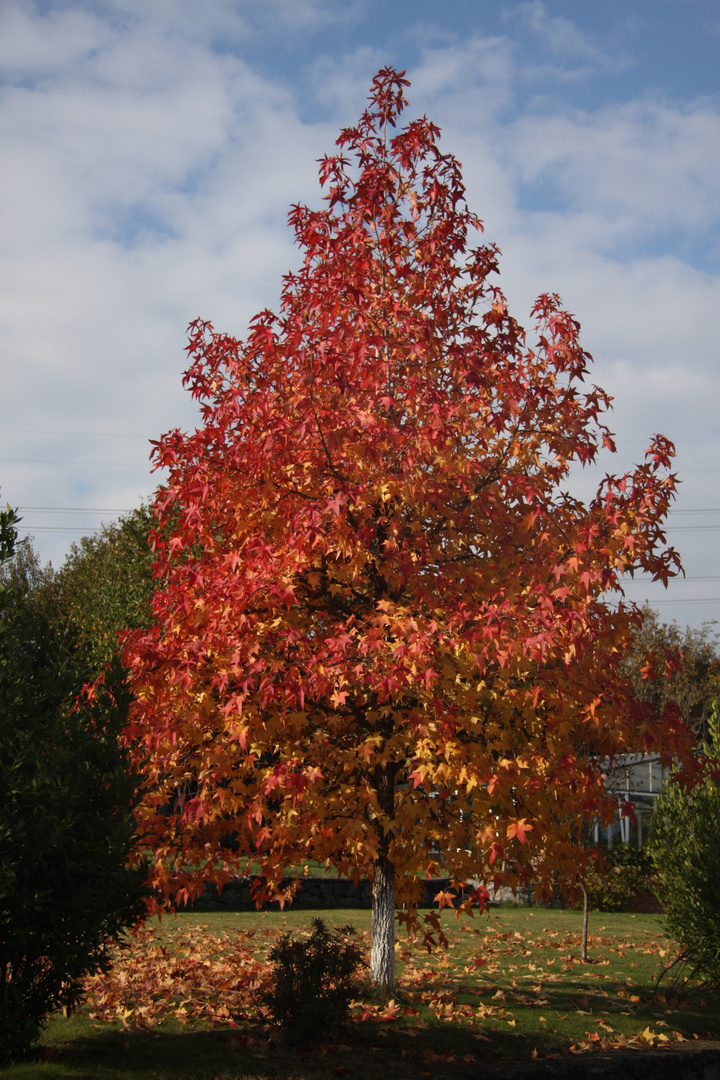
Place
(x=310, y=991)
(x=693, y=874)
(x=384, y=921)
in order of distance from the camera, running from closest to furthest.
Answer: (x=310, y=991) < (x=384, y=921) < (x=693, y=874)

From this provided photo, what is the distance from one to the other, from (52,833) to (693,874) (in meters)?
8.02

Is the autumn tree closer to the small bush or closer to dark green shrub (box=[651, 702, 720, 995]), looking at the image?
the small bush

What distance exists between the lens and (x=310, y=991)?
6.74m

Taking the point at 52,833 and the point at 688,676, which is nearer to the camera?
the point at 52,833

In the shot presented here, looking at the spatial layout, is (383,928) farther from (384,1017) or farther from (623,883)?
(623,883)

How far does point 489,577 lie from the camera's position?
23.8 ft

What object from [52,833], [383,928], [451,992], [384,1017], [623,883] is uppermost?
[52,833]

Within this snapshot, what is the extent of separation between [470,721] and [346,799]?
56.4 inches

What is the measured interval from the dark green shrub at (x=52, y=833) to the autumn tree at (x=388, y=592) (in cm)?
68

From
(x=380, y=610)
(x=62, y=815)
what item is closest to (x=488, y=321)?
(x=380, y=610)

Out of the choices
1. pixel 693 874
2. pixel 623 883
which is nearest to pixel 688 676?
pixel 623 883

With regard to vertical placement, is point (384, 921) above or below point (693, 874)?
below

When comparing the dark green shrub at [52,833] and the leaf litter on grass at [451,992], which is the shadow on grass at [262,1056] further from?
the dark green shrub at [52,833]

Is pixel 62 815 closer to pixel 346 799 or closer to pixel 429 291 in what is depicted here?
Result: pixel 346 799
